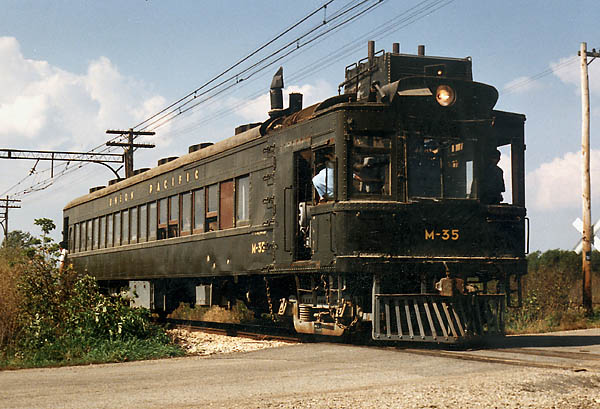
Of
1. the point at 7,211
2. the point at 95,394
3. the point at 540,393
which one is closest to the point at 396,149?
the point at 540,393

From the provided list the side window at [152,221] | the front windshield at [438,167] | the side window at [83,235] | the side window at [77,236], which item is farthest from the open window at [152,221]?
the front windshield at [438,167]

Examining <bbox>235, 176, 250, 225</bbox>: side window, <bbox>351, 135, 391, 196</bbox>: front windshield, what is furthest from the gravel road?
<bbox>235, 176, 250, 225</bbox>: side window

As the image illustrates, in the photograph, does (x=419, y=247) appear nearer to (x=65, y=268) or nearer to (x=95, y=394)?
(x=95, y=394)

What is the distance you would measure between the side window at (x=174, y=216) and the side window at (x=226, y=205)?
2.41 metres

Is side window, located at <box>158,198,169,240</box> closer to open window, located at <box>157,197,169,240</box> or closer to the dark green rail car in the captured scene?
open window, located at <box>157,197,169,240</box>

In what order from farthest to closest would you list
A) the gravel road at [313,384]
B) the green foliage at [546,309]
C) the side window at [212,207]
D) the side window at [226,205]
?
the green foliage at [546,309]
the side window at [212,207]
the side window at [226,205]
the gravel road at [313,384]

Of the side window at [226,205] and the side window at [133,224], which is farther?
the side window at [133,224]

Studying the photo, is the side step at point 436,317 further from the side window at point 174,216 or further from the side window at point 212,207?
the side window at point 174,216

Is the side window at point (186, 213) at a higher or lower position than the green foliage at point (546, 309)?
higher

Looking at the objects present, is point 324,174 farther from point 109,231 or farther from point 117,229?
point 109,231

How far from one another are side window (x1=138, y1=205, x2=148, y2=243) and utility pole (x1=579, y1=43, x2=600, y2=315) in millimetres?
11094

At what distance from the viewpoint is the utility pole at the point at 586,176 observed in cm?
1953

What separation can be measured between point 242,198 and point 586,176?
11.3 m

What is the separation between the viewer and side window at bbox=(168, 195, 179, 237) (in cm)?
1664
